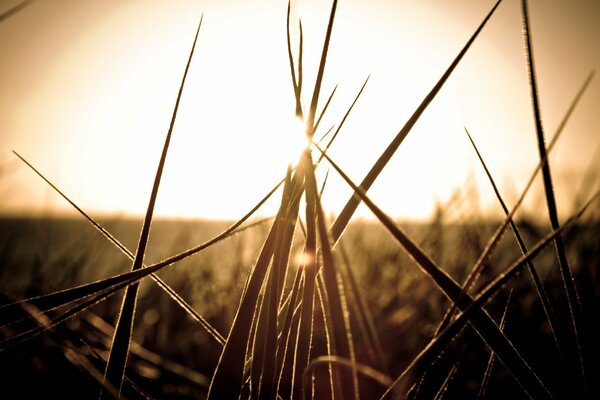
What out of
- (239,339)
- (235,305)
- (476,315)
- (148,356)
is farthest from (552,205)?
(235,305)

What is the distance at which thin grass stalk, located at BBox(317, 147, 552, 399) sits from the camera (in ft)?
0.62

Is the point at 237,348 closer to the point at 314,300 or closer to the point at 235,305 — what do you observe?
the point at 314,300

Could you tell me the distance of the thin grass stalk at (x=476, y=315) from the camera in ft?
0.62

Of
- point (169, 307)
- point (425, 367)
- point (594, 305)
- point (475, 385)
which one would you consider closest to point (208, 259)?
point (169, 307)

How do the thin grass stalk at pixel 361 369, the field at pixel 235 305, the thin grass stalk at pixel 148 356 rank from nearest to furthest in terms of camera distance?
the thin grass stalk at pixel 361 369 → the thin grass stalk at pixel 148 356 → the field at pixel 235 305

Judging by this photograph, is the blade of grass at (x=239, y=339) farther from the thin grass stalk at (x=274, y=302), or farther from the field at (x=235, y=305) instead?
the field at (x=235, y=305)

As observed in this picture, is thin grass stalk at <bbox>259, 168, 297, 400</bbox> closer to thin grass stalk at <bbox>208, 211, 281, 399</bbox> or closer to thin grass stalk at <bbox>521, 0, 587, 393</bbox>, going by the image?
thin grass stalk at <bbox>208, 211, 281, 399</bbox>

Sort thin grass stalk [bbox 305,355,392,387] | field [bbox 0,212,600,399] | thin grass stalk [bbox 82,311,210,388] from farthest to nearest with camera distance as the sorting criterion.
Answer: field [bbox 0,212,600,399] < thin grass stalk [bbox 82,311,210,388] < thin grass stalk [bbox 305,355,392,387]

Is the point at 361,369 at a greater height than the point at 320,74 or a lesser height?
lesser

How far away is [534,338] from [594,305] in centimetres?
11

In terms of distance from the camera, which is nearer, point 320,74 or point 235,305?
point 320,74

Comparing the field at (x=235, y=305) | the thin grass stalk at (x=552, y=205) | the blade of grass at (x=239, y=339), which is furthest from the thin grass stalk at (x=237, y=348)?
the field at (x=235, y=305)

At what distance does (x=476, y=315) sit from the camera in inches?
7.7

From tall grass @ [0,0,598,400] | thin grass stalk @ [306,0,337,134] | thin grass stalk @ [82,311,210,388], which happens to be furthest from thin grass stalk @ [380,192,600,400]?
thin grass stalk @ [82,311,210,388]
